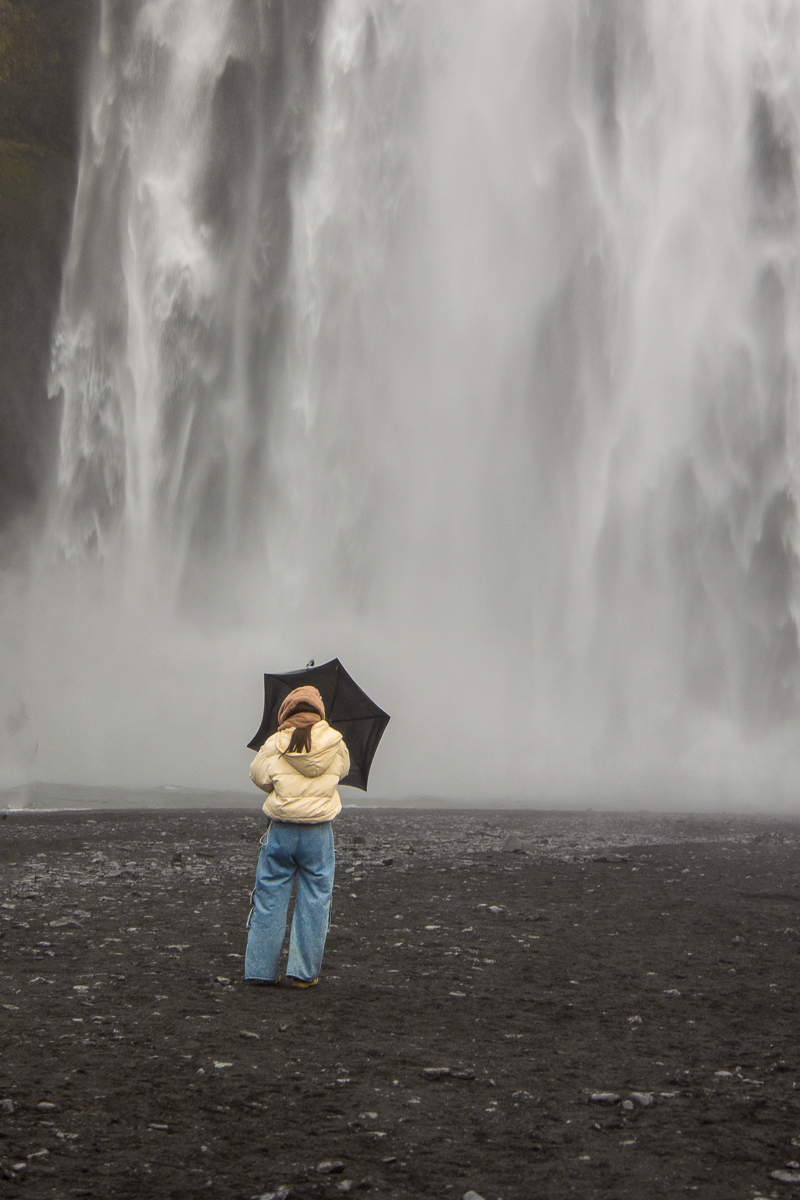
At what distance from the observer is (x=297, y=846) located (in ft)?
24.0

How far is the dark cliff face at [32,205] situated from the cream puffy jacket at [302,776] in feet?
118

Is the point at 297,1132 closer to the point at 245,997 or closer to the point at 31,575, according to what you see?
the point at 245,997

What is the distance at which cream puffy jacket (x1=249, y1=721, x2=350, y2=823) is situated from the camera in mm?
7230

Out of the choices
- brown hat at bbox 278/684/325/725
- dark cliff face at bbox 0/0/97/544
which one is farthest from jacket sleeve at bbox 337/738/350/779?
dark cliff face at bbox 0/0/97/544

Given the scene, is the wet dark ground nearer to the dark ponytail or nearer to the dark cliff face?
the dark ponytail

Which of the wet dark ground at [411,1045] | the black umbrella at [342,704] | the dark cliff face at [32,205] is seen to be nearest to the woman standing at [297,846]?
the wet dark ground at [411,1045]

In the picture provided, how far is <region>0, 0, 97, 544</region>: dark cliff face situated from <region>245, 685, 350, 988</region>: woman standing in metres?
35.9

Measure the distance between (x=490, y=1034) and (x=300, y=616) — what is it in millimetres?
31662

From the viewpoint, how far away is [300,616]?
123 ft

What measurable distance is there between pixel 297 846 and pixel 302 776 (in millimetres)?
460

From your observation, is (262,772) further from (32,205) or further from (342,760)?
(32,205)

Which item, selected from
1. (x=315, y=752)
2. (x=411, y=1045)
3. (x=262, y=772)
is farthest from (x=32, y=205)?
(x=411, y=1045)

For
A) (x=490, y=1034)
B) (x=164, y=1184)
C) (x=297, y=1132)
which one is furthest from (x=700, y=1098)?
(x=164, y=1184)

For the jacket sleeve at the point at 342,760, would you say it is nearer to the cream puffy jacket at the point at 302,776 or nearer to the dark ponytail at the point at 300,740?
the cream puffy jacket at the point at 302,776
